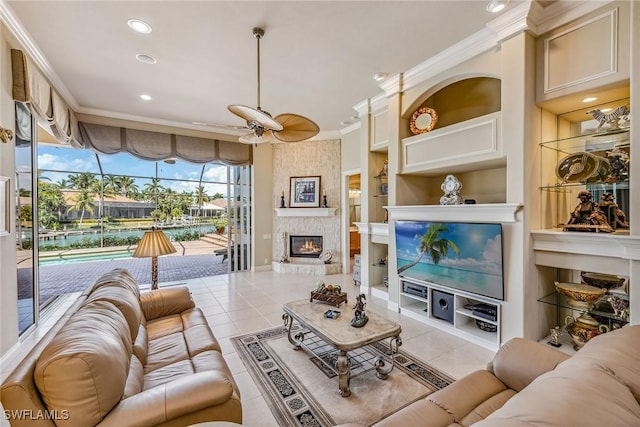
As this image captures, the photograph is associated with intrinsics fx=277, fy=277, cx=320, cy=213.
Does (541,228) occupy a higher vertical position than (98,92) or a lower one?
lower

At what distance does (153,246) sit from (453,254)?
3.41m

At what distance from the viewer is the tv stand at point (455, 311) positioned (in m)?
2.99

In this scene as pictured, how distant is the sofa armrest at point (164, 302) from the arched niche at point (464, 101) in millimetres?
3597

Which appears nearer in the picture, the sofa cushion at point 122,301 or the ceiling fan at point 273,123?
the sofa cushion at point 122,301

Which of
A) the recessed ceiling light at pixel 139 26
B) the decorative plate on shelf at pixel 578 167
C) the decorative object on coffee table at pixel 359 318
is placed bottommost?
the decorative object on coffee table at pixel 359 318

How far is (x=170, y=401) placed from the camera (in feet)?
4.26

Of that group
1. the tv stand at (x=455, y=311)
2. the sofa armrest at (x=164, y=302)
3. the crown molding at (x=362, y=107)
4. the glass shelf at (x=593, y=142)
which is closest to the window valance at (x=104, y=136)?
the sofa armrest at (x=164, y=302)

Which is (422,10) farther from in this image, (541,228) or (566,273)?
(566,273)

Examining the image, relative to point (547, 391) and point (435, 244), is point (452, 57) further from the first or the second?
point (547, 391)

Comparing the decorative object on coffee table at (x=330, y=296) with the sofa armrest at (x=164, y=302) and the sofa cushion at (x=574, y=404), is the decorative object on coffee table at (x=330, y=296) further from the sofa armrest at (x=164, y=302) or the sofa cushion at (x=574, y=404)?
the sofa cushion at (x=574, y=404)

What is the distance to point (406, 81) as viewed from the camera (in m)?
3.79

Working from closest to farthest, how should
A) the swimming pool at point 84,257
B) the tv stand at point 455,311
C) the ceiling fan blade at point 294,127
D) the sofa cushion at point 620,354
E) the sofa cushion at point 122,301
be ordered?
the sofa cushion at point 620,354 → the sofa cushion at point 122,301 → the ceiling fan blade at point 294,127 → the tv stand at point 455,311 → the swimming pool at point 84,257

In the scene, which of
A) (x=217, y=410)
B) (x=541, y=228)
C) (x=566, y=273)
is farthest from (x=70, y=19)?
(x=566, y=273)

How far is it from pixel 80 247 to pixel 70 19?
6.75 metres
